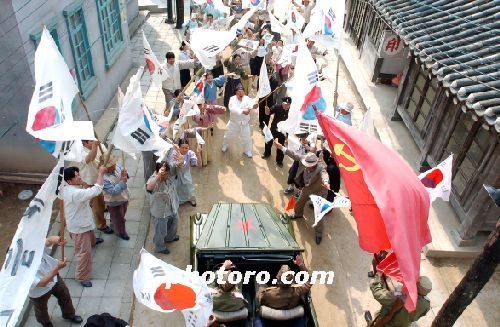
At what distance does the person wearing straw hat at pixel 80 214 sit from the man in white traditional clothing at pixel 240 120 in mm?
3932

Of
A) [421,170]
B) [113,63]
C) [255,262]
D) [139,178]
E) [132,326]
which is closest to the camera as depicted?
[255,262]

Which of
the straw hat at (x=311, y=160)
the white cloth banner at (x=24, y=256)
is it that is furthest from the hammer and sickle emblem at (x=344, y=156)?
the white cloth banner at (x=24, y=256)

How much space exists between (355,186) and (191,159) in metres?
3.76

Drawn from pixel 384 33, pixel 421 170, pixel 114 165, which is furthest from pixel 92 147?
pixel 384 33

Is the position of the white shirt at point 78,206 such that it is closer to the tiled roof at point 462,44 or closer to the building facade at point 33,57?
the building facade at point 33,57

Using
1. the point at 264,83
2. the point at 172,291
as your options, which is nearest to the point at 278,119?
the point at 264,83

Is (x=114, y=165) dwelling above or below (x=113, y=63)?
above

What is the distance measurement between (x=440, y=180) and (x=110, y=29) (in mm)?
9999

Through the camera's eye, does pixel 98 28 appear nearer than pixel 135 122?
No

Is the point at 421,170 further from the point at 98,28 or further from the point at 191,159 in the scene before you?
the point at 98,28

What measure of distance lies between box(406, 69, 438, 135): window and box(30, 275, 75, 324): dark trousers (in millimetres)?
8764

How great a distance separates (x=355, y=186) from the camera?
5086mm

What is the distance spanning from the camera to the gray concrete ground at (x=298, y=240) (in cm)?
684

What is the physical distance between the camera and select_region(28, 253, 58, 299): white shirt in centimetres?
531
